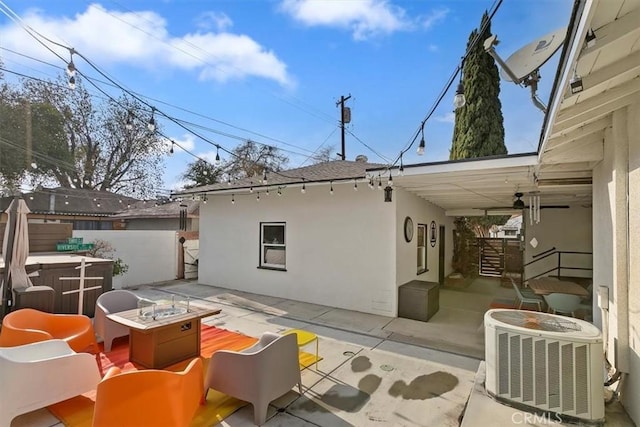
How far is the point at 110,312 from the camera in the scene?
463cm

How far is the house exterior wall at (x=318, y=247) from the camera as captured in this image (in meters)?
6.64

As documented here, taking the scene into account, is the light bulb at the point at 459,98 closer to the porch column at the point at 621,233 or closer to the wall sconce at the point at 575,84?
the porch column at the point at 621,233

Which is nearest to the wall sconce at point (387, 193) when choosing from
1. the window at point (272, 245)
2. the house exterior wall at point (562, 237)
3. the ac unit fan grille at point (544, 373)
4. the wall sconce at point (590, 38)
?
the window at point (272, 245)

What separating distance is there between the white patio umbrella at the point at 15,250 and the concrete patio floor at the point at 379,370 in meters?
2.72

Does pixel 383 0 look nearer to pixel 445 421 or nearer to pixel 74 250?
pixel 445 421

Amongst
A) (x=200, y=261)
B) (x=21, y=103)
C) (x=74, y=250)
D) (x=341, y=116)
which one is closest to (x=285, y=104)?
(x=341, y=116)

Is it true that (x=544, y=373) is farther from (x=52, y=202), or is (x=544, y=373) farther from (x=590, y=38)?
(x=52, y=202)

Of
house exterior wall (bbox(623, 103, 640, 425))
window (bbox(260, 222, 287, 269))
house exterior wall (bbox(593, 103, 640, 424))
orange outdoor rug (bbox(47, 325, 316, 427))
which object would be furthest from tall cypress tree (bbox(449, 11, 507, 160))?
orange outdoor rug (bbox(47, 325, 316, 427))

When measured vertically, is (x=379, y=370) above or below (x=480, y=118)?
below

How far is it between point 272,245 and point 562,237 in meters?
8.71

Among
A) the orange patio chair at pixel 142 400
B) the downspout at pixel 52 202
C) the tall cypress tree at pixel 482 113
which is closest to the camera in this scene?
the orange patio chair at pixel 142 400

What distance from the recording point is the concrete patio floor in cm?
293

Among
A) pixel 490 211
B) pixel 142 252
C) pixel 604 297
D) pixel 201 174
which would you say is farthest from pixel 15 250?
pixel 201 174

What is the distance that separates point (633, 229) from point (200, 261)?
9767mm
